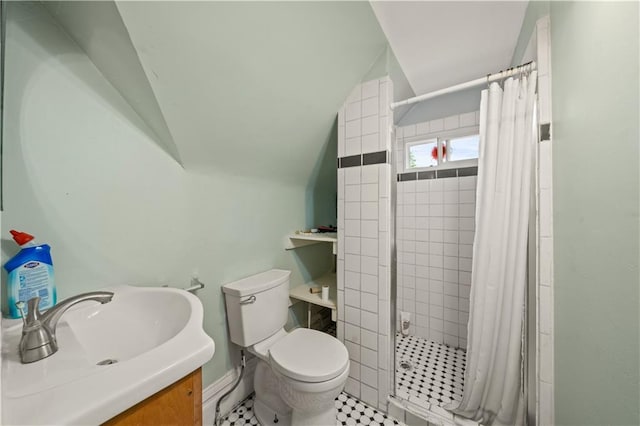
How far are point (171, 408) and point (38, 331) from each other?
38 centimetres

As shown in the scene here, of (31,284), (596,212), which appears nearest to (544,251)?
(596,212)

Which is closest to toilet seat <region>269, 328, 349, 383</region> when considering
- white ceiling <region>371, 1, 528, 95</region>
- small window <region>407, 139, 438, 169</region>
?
small window <region>407, 139, 438, 169</region>

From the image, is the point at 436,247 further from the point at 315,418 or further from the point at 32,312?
the point at 32,312

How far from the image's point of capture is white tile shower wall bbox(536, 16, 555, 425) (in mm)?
988

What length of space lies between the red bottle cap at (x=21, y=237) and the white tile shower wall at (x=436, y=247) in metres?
2.13

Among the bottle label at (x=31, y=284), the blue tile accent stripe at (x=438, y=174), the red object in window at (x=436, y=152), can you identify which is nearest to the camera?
the bottle label at (x=31, y=284)

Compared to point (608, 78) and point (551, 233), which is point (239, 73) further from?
point (551, 233)

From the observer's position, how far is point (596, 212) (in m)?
0.69

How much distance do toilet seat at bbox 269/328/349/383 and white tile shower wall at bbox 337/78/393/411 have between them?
0.24 m

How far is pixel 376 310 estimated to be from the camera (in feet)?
4.49

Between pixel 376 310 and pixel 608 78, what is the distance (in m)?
1.31

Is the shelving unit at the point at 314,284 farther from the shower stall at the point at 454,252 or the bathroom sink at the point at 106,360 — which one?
the bathroom sink at the point at 106,360

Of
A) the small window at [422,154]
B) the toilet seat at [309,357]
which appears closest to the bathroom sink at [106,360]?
the toilet seat at [309,357]

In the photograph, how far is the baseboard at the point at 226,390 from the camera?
4.06ft
